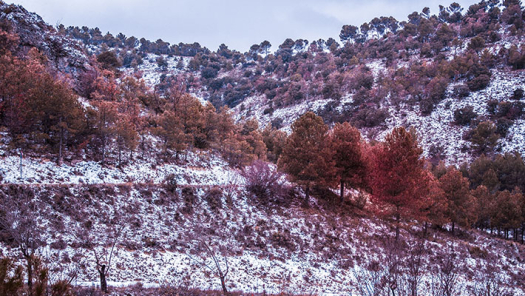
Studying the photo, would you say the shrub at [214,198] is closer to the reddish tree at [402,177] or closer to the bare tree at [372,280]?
the bare tree at [372,280]

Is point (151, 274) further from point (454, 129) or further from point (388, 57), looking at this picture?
point (388, 57)

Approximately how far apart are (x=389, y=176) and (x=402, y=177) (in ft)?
3.46

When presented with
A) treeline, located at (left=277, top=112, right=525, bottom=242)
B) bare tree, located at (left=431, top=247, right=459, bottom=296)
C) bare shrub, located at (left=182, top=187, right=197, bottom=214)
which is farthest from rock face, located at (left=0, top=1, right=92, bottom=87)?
bare tree, located at (left=431, top=247, right=459, bottom=296)

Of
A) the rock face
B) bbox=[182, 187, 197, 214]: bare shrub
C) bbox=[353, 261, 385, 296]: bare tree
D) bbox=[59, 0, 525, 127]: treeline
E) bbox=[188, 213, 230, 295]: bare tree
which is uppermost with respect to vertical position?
bbox=[59, 0, 525, 127]: treeline

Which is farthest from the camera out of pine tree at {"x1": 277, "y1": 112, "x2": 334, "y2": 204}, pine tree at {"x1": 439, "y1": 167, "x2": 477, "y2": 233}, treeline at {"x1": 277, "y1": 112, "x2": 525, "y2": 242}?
pine tree at {"x1": 439, "y1": 167, "x2": 477, "y2": 233}

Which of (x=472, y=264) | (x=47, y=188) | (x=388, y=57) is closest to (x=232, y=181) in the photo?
(x=47, y=188)

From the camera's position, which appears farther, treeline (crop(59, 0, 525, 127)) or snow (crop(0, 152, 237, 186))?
treeline (crop(59, 0, 525, 127))

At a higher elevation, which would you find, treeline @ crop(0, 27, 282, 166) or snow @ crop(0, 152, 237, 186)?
treeline @ crop(0, 27, 282, 166)

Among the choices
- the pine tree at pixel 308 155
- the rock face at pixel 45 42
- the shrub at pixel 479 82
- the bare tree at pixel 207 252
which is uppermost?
the shrub at pixel 479 82

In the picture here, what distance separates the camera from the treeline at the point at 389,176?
25.5m

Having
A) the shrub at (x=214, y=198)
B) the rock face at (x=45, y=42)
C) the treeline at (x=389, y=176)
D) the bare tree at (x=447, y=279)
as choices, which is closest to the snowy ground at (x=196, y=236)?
the shrub at (x=214, y=198)

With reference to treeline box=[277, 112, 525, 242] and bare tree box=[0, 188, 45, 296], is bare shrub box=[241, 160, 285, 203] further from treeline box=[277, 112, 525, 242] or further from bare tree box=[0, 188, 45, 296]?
bare tree box=[0, 188, 45, 296]

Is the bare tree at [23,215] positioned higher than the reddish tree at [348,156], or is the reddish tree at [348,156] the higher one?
the reddish tree at [348,156]

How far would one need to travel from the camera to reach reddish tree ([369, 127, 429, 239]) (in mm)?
25188
